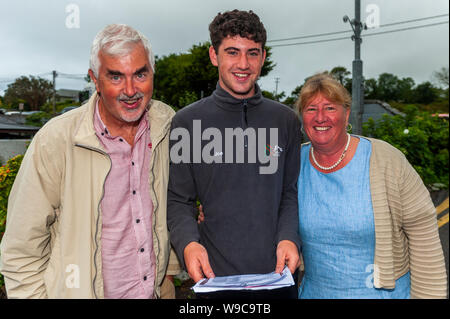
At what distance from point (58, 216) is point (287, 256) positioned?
1.40 meters

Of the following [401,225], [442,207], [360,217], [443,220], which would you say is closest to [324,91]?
[360,217]

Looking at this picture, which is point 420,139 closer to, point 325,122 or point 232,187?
point 325,122

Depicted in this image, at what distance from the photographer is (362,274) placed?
2248 millimetres

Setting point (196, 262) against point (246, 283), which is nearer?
point (246, 283)

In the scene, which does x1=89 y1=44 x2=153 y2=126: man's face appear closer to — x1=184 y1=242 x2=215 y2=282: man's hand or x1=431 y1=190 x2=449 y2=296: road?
x1=184 y1=242 x2=215 y2=282: man's hand

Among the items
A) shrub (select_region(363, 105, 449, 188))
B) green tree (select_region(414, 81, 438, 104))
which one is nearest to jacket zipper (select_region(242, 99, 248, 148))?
shrub (select_region(363, 105, 449, 188))

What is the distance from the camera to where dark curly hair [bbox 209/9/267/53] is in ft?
7.41

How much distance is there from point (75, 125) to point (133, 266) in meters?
0.94

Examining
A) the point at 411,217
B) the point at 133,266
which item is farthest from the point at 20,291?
the point at 411,217

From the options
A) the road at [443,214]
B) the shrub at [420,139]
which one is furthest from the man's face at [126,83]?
the shrub at [420,139]

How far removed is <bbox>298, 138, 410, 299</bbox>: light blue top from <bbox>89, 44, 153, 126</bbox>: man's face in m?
1.27

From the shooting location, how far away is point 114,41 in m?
2.00

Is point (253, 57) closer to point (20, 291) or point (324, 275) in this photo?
point (324, 275)

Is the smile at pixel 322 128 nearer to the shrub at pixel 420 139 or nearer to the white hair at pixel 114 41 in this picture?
the white hair at pixel 114 41
